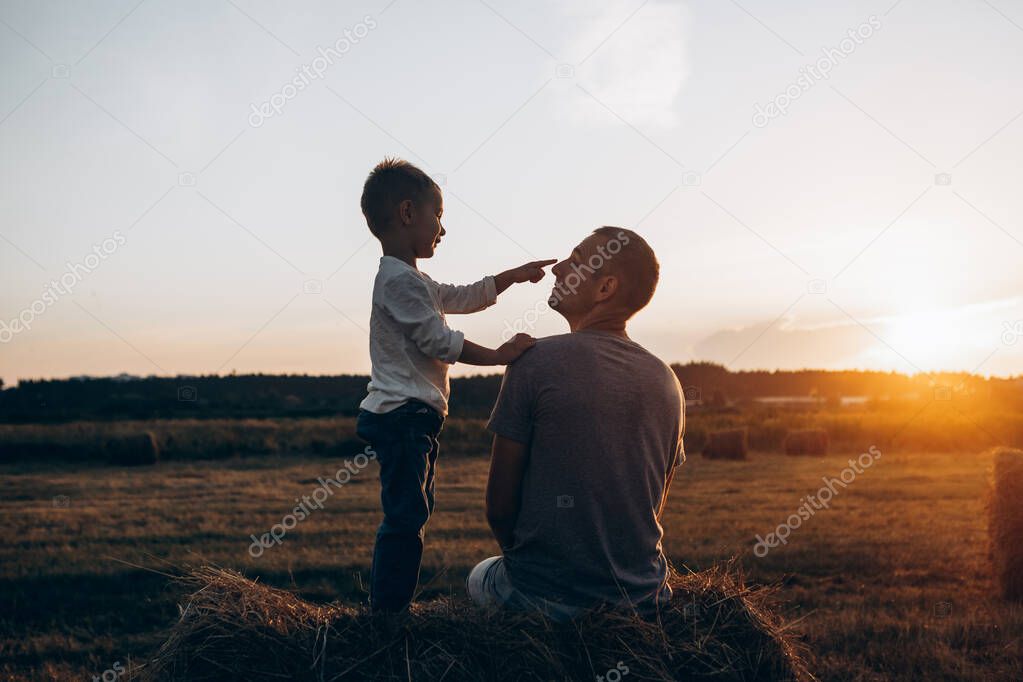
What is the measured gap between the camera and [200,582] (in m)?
2.96

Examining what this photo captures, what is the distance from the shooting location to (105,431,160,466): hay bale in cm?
2377

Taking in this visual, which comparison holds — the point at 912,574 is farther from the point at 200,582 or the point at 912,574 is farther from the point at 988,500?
the point at 200,582

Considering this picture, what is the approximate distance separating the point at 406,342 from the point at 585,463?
1.11 m

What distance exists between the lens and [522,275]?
3.88m

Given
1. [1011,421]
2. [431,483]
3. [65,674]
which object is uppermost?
[1011,421]

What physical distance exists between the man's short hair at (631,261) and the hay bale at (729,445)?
23366 millimetres

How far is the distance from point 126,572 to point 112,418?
106ft

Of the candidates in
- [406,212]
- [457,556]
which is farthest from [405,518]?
[457,556]

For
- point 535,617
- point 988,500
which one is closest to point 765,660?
point 535,617

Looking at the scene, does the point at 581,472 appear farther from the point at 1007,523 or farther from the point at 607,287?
the point at 1007,523

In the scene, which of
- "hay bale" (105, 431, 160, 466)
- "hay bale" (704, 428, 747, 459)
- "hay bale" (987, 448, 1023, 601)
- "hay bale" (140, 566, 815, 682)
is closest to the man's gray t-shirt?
"hay bale" (140, 566, 815, 682)

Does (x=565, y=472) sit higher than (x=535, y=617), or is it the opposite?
(x=565, y=472)

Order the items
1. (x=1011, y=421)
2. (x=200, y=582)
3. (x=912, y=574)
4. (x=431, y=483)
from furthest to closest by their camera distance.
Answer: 1. (x=1011, y=421)
2. (x=912, y=574)
3. (x=431, y=483)
4. (x=200, y=582)

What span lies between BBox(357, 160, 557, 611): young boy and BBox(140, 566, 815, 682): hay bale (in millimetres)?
449
